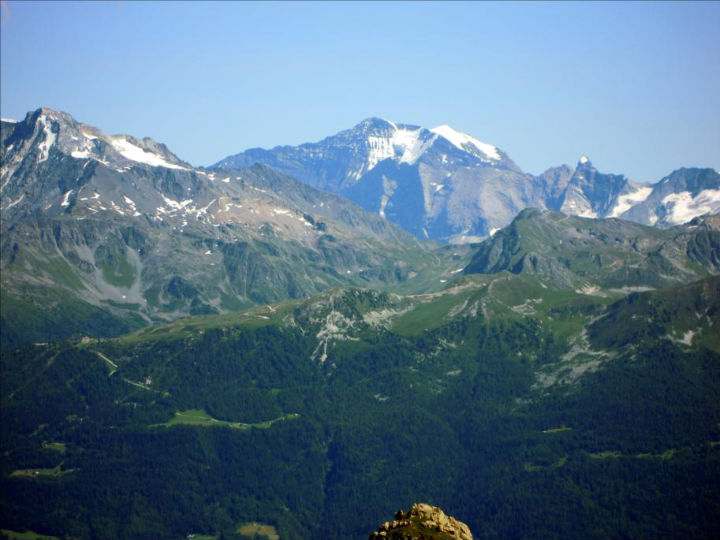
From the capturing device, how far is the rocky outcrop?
118 meters

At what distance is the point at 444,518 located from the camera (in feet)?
408

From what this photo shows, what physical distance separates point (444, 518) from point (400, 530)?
7418mm

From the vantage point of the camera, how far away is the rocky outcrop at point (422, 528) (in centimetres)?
11781

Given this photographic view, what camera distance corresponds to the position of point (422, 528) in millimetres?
120438

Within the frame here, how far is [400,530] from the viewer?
119m
